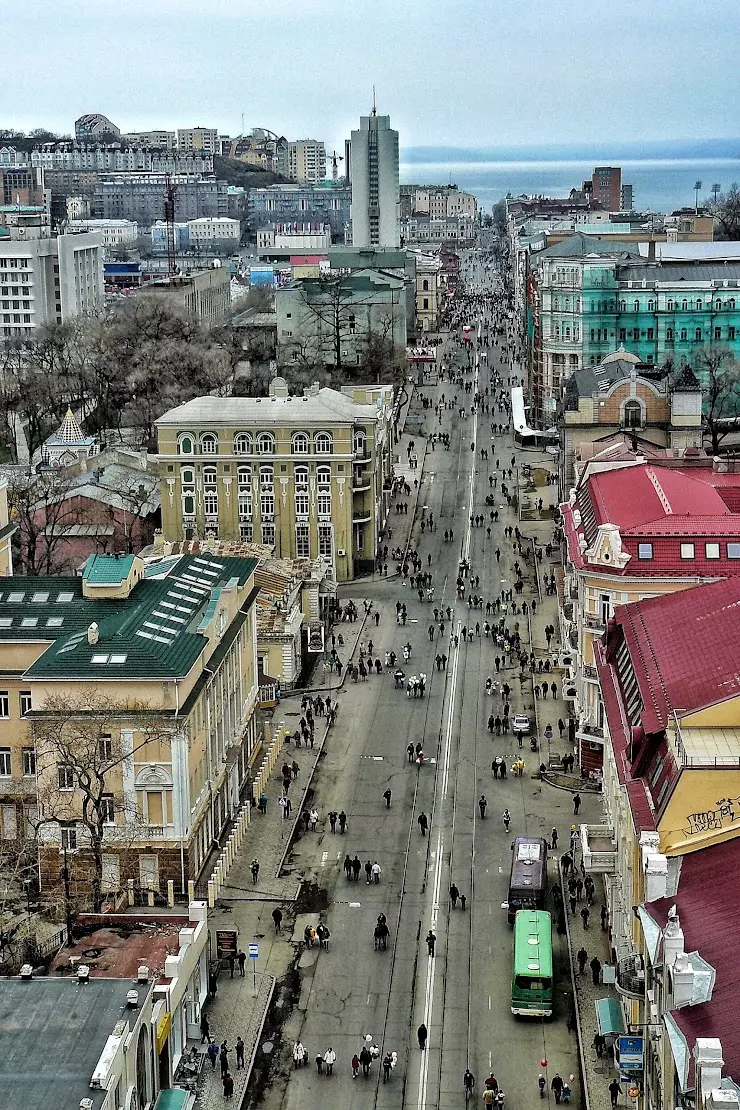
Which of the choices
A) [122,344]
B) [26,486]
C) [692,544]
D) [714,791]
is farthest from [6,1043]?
[122,344]

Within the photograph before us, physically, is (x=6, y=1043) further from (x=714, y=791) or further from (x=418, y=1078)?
(x=714, y=791)

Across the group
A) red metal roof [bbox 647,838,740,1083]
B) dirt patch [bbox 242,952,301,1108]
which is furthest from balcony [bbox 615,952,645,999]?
dirt patch [bbox 242,952,301,1108]

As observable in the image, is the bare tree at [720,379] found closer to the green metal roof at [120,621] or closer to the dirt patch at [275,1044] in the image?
the green metal roof at [120,621]

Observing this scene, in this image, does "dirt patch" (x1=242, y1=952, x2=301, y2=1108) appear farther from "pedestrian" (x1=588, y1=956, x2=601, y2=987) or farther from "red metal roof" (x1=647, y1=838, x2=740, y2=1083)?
"red metal roof" (x1=647, y1=838, x2=740, y2=1083)

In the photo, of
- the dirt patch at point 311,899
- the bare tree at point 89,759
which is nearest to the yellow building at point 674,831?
the dirt patch at point 311,899

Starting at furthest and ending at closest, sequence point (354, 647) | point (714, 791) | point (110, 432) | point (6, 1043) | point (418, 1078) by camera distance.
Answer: point (110, 432), point (354, 647), point (418, 1078), point (714, 791), point (6, 1043)

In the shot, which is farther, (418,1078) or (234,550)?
(234,550)

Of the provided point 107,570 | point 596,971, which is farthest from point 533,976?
point 107,570

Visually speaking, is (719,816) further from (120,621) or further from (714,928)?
(120,621)

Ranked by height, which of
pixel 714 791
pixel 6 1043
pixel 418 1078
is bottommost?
pixel 418 1078
